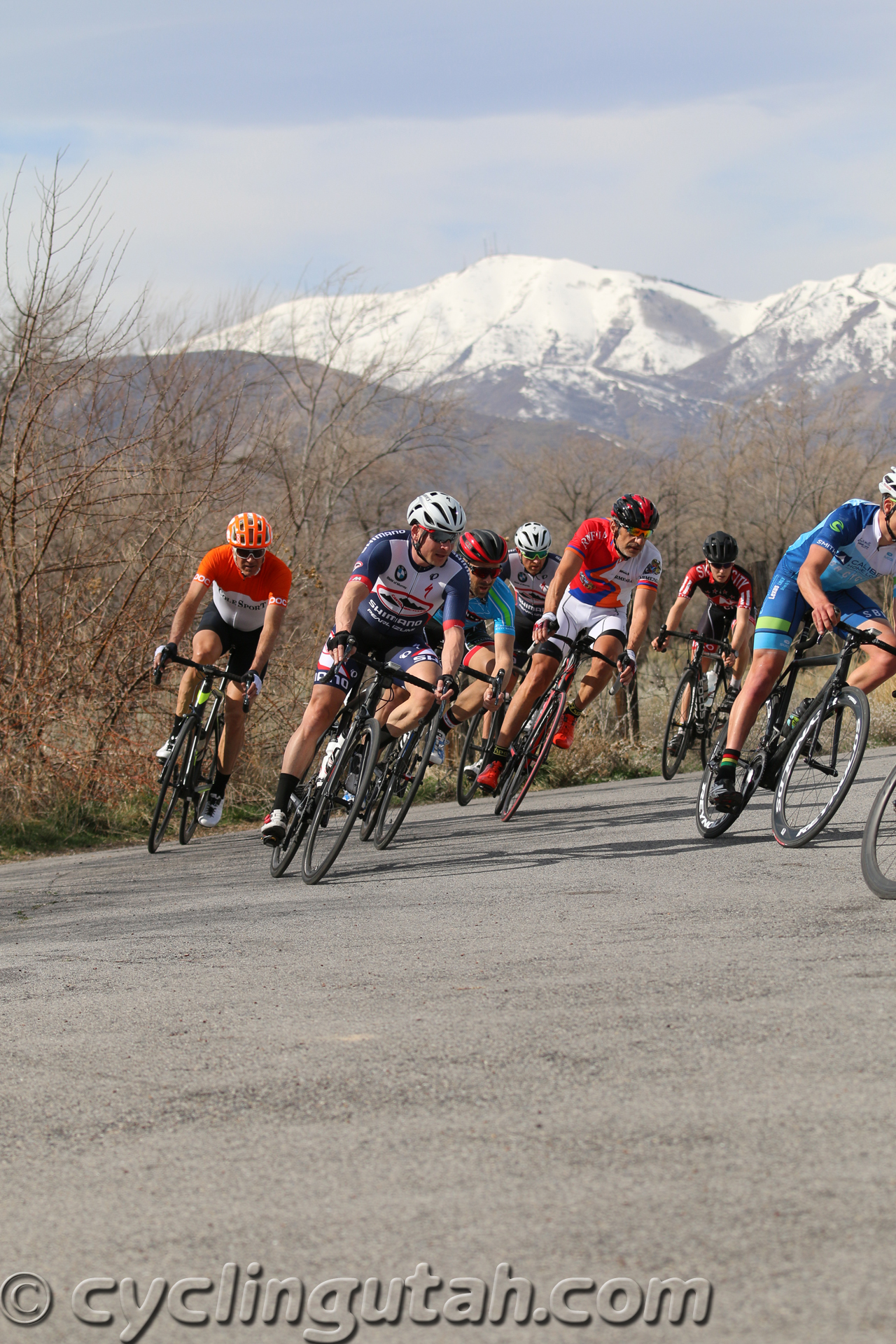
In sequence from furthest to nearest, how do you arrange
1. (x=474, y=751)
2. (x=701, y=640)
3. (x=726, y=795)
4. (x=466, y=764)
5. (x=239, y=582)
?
(x=701, y=640), (x=474, y=751), (x=466, y=764), (x=239, y=582), (x=726, y=795)

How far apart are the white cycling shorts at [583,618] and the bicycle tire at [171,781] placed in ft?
9.65

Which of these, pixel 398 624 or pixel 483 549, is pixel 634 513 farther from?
pixel 398 624

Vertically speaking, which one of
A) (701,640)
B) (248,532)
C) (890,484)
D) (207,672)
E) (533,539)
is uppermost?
(890,484)

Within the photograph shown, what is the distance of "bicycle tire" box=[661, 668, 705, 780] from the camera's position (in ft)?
40.5

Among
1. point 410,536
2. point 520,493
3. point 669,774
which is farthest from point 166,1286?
point 520,493

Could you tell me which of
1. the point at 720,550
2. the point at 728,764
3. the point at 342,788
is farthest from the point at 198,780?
the point at 720,550

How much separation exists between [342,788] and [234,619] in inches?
101

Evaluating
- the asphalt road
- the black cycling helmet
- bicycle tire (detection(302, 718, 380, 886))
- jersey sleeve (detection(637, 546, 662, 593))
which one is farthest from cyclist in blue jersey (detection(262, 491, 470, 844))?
the black cycling helmet

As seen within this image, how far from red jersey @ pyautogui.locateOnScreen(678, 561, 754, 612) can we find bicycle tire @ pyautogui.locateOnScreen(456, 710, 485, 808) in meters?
3.00

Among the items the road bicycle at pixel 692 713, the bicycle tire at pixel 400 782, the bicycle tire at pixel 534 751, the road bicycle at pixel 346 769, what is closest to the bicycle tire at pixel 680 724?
the road bicycle at pixel 692 713

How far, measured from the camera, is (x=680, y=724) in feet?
40.7

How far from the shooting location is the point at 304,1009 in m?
4.62

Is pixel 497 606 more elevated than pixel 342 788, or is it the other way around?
pixel 497 606

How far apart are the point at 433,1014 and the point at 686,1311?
2077 millimetres
